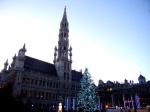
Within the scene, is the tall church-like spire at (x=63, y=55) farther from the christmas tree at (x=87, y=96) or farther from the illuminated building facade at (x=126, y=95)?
the illuminated building facade at (x=126, y=95)

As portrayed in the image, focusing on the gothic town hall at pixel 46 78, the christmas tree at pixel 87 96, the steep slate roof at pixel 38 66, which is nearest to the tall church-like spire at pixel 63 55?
the gothic town hall at pixel 46 78

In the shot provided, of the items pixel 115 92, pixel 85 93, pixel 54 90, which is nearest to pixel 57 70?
pixel 54 90

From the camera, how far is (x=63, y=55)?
6962 cm

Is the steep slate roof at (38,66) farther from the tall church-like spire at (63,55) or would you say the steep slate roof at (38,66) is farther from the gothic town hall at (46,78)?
the tall church-like spire at (63,55)

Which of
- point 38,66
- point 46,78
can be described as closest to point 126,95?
point 46,78

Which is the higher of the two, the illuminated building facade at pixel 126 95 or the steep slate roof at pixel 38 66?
the steep slate roof at pixel 38 66

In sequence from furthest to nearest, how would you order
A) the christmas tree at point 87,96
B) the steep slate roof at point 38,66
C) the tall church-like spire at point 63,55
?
the tall church-like spire at point 63,55
the steep slate roof at point 38,66
the christmas tree at point 87,96

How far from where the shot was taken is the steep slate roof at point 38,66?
2243 inches

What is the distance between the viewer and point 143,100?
71438 mm

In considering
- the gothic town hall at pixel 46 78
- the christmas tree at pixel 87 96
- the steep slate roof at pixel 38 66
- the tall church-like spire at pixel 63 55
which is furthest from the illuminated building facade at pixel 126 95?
the christmas tree at pixel 87 96

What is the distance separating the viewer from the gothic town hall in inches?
2029

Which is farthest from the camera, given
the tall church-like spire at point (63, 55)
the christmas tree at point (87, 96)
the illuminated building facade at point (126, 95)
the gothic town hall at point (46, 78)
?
the illuminated building facade at point (126, 95)

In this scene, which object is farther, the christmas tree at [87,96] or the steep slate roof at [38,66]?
the steep slate roof at [38,66]

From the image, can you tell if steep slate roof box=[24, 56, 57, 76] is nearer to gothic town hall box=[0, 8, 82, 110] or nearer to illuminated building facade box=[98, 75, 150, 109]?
gothic town hall box=[0, 8, 82, 110]
